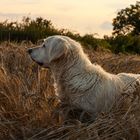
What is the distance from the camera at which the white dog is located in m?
8.23

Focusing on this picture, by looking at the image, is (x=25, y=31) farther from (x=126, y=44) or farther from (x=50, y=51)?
(x=50, y=51)

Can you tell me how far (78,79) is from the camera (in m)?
8.34

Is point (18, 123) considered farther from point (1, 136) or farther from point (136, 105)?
point (136, 105)

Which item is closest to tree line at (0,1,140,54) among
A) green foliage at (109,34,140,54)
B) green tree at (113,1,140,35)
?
green foliage at (109,34,140,54)

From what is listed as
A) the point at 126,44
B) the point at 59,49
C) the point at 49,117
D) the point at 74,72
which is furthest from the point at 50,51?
the point at 126,44

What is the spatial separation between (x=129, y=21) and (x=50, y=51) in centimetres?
2637

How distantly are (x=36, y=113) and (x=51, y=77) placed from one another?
218cm

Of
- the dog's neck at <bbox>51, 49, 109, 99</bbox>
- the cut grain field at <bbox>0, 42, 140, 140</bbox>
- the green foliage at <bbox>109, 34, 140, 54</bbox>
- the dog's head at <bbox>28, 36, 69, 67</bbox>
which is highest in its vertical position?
the dog's head at <bbox>28, 36, 69, 67</bbox>

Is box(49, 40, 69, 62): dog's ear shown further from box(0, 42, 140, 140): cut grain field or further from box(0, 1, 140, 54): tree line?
box(0, 1, 140, 54): tree line

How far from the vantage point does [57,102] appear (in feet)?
26.2

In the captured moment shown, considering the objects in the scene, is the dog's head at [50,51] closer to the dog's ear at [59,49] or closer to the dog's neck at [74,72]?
the dog's ear at [59,49]

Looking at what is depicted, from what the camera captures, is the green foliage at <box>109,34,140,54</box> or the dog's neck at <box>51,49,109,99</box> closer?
the dog's neck at <box>51,49,109,99</box>

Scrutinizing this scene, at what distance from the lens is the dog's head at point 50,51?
8263 millimetres

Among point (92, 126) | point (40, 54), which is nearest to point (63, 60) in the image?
point (40, 54)
